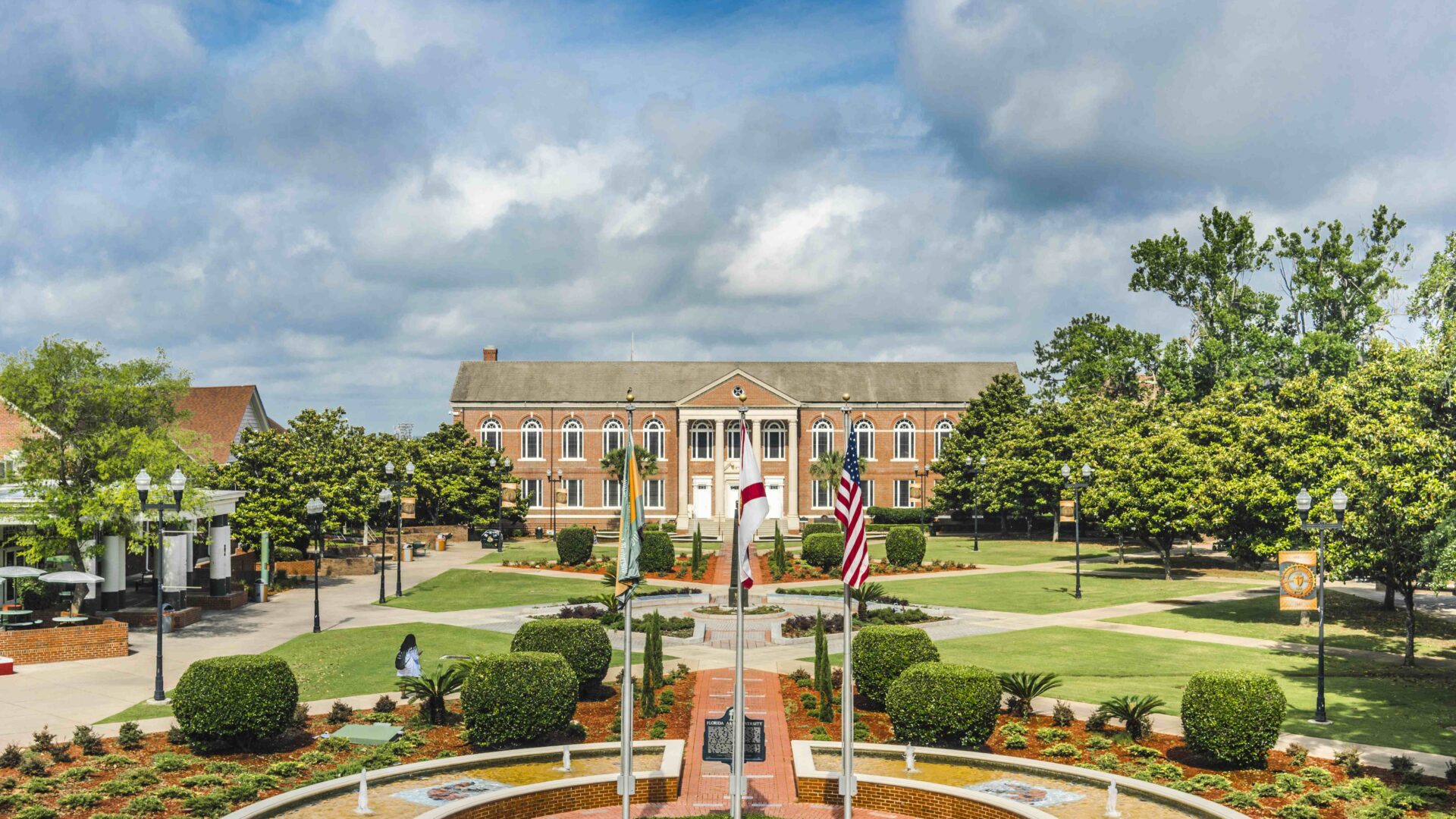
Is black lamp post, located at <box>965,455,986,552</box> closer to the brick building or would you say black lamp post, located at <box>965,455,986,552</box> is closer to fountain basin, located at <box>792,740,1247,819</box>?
the brick building

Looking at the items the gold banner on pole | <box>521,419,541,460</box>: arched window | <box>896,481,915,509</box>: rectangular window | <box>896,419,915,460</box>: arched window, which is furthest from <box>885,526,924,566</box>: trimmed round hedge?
<box>521,419,541,460</box>: arched window

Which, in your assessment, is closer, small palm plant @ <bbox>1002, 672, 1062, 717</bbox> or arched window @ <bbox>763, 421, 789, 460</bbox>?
small palm plant @ <bbox>1002, 672, 1062, 717</bbox>

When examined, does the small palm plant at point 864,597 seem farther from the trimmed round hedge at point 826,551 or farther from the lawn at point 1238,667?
the trimmed round hedge at point 826,551

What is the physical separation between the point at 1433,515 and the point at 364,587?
37.1 m

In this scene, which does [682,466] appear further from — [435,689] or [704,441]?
[435,689]

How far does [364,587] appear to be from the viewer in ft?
137

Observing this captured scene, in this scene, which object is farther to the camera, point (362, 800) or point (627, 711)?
point (362, 800)

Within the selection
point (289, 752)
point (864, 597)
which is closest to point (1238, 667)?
point (864, 597)

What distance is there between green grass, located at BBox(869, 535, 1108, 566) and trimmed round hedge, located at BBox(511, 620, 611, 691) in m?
33.9

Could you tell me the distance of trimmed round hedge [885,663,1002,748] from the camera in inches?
659

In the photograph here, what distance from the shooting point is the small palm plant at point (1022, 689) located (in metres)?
19.4

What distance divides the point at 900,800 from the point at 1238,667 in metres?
13.9

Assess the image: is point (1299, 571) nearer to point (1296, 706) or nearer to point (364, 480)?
point (1296, 706)

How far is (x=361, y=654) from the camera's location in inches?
1040
